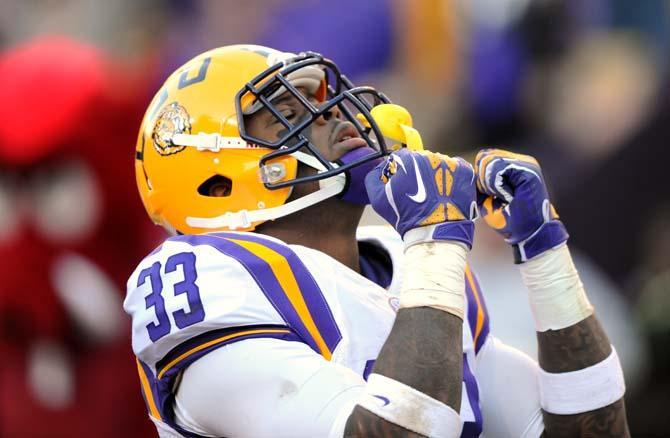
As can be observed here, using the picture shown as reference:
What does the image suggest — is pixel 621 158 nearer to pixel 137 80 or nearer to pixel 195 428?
pixel 137 80

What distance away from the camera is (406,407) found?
2.52m

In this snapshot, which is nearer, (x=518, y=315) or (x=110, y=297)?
(x=110, y=297)

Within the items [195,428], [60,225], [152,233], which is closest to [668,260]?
[152,233]

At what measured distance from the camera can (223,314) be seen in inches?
105

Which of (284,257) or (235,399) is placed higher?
(284,257)

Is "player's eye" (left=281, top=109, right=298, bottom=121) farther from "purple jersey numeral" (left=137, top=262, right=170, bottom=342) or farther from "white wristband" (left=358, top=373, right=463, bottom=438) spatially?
"white wristband" (left=358, top=373, right=463, bottom=438)

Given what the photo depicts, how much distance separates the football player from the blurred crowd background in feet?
5.20

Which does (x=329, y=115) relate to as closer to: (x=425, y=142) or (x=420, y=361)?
(x=420, y=361)

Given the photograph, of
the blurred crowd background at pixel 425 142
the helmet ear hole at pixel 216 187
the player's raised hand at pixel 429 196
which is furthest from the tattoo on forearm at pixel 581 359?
the blurred crowd background at pixel 425 142

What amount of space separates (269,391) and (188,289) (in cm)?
29

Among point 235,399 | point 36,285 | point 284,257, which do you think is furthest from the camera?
point 36,285

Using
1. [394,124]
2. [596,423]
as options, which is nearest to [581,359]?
[596,423]

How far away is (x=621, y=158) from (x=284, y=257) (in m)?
2.83

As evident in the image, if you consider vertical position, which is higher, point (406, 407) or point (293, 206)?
point (293, 206)
